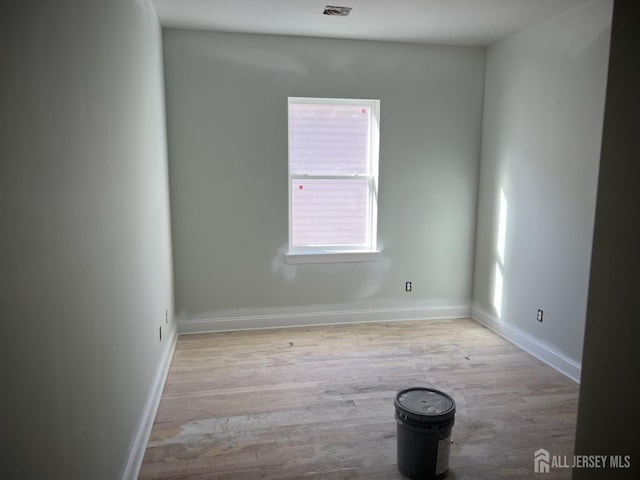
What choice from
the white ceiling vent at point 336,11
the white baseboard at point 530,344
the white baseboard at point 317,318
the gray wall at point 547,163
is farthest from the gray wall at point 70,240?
the gray wall at point 547,163

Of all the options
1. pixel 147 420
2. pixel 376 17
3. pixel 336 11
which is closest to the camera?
pixel 147 420

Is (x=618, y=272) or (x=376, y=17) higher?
(x=376, y=17)

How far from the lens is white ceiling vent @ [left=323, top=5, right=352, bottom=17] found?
130 inches

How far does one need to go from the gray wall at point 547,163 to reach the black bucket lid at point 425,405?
167cm

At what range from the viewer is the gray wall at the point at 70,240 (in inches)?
42.0

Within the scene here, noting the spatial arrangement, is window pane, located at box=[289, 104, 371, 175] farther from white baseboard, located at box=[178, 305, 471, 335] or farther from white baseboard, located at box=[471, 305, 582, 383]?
white baseboard, located at box=[471, 305, 582, 383]

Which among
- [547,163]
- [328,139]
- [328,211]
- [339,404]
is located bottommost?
[339,404]

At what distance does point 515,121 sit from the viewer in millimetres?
3965

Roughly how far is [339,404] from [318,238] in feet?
6.13

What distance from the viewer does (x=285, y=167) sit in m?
4.20

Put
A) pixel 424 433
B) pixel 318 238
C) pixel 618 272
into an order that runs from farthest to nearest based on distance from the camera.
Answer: pixel 318 238 < pixel 424 433 < pixel 618 272

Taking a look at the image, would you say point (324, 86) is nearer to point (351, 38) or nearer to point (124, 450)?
point (351, 38)

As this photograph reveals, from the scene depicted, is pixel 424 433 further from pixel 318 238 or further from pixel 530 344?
pixel 318 238

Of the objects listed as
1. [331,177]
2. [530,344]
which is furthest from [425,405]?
[331,177]
